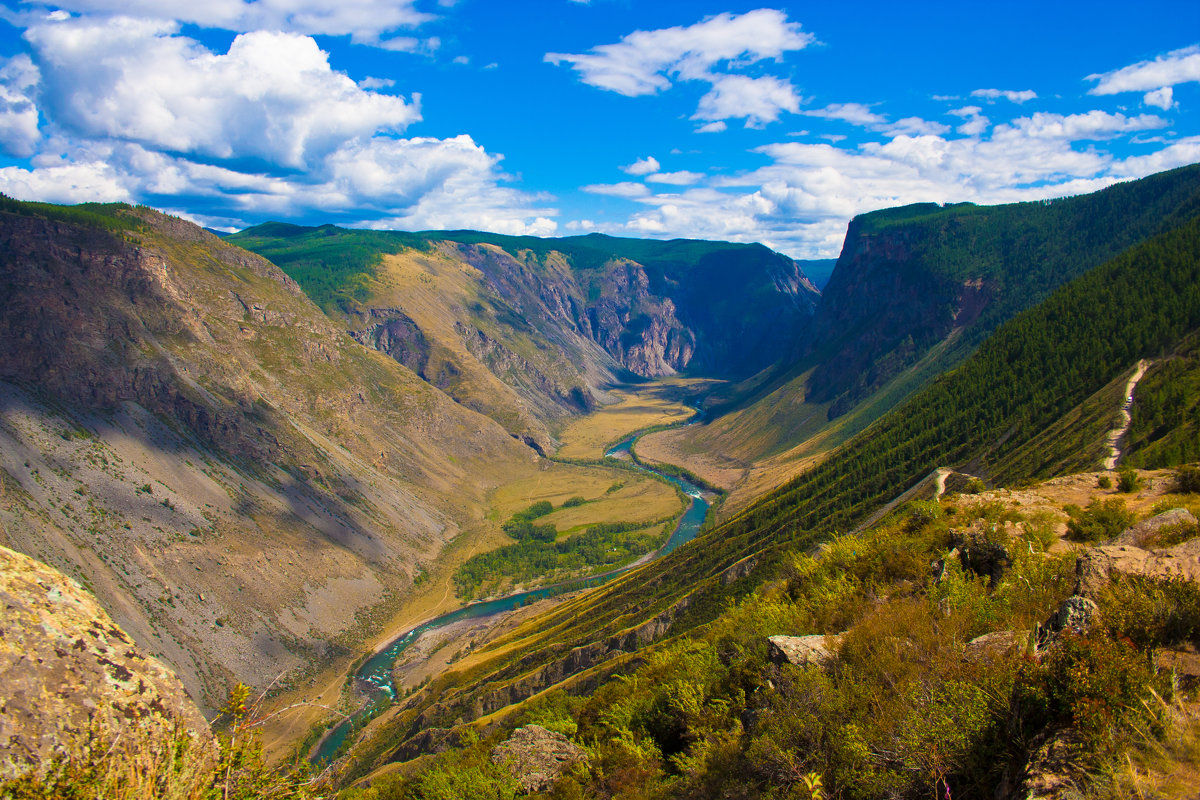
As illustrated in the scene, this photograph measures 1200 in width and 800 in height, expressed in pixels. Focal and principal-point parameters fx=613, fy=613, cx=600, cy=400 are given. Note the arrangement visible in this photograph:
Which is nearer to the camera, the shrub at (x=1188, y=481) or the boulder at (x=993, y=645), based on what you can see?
the boulder at (x=993, y=645)

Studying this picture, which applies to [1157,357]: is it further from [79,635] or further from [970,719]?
[79,635]

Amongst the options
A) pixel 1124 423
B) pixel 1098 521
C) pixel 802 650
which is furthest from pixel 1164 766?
pixel 1124 423

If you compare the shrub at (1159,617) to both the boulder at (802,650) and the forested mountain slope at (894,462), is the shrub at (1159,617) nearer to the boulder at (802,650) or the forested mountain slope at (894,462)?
the boulder at (802,650)

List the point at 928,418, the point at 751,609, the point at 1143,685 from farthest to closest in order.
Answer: the point at 928,418 < the point at 751,609 < the point at 1143,685

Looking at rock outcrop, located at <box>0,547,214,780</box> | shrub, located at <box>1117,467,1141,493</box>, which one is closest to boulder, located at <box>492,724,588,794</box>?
rock outcrop, located at <box>0,547,214,780</box>

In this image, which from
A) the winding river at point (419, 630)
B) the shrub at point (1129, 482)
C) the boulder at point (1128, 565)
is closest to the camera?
the boulder at point (1128, 565)

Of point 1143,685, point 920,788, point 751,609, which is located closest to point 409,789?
point 751,609

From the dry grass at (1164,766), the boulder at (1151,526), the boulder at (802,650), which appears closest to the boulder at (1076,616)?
the dry grass at (1164,766)

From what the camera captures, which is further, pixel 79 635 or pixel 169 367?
pixel 169 367
